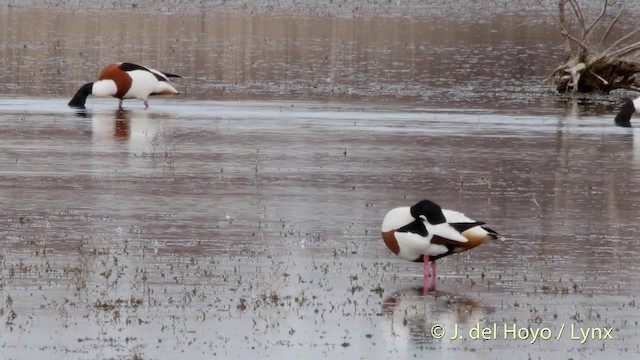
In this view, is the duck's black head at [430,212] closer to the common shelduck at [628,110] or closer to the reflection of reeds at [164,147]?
the reflection of reeds at [164,147]

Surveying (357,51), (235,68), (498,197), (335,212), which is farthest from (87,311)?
(357,51)

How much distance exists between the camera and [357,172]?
17953 millimetres

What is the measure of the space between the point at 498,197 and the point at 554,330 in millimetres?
6355

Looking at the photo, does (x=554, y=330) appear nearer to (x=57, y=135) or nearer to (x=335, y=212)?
(x=335, y=212)

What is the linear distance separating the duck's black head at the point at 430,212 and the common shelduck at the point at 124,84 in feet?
44.8

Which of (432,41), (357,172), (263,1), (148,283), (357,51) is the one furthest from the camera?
(263,1)

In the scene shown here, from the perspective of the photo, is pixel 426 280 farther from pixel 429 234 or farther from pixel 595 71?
pixel 595 71

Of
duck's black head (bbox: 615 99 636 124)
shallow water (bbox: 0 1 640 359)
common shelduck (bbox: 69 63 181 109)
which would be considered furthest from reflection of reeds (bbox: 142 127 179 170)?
A: duck's black head (bbox: 615 99 636 124)

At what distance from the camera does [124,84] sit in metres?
24.4

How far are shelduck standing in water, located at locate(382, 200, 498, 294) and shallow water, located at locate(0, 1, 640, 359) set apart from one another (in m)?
0.29

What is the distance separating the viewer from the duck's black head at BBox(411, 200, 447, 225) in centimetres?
1127

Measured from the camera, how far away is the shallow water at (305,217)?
988cm

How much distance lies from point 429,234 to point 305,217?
351cm

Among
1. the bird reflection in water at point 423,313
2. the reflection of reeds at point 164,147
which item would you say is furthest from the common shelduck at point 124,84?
the bird reflection in water at point 423,313
